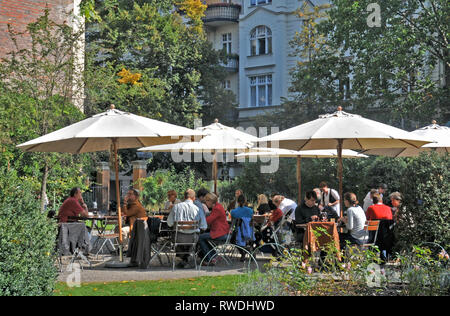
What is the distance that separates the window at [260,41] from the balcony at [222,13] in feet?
9.40

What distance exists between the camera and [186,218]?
12234 millimetres

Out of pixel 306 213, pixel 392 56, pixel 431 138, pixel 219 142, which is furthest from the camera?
pixel 392 56

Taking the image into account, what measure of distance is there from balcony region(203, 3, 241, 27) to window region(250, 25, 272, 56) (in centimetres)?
286

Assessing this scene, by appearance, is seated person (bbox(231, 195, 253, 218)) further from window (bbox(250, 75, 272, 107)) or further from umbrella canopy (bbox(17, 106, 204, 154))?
window (bbox(250, 75, 272, 107))

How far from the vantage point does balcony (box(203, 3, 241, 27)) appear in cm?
4775

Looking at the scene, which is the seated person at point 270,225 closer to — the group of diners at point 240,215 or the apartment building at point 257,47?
the group of diners at point 240,215

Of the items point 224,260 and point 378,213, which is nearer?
point 378,213

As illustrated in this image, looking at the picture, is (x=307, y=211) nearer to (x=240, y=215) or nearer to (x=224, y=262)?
(x=240, y=215)

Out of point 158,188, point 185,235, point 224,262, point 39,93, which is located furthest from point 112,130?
point 158,188

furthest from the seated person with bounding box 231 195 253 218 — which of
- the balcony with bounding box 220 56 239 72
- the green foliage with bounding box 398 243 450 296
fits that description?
the balcony with bounding box 220 56 239 72

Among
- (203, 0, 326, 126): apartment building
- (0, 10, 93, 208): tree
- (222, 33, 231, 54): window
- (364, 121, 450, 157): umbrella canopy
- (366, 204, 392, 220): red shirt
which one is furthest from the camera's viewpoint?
(222, 33, 231, 54): window

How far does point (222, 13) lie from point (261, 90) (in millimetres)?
7165

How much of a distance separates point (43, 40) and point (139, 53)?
19.7 m

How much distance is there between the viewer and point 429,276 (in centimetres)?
814
